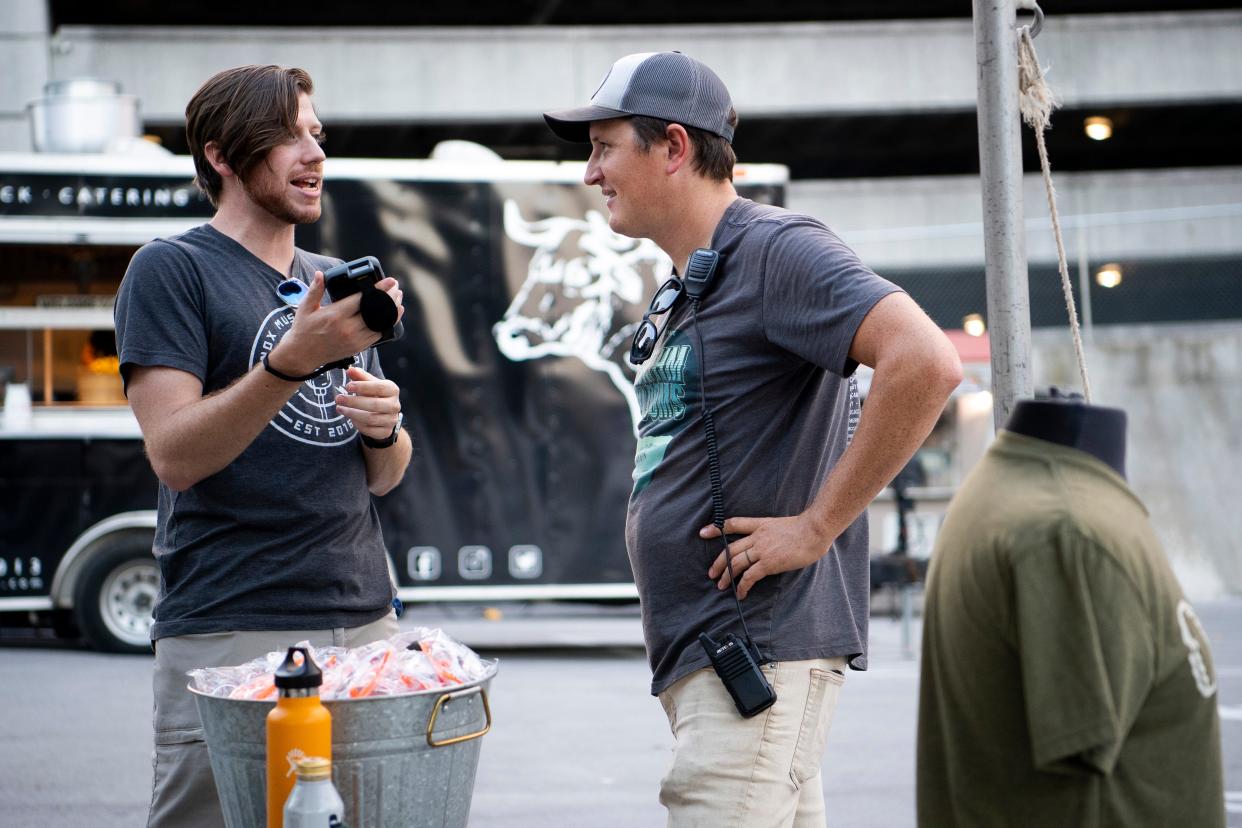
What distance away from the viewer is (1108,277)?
15.1 m

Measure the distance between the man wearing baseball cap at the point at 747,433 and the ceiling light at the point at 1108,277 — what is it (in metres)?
13.2

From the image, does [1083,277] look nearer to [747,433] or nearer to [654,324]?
[654,324]

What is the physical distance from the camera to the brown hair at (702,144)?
110 inches

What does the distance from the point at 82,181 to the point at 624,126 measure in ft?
26.4

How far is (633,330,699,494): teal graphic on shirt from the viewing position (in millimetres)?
2699

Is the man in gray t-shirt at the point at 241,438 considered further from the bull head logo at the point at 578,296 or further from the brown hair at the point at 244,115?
the bull head logo at the point at 578,296

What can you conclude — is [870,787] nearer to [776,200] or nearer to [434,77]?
[776,200]

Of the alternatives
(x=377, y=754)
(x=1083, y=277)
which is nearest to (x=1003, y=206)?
(x=377, y=754)

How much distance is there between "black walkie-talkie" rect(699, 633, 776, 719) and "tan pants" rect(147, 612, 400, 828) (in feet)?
2.64

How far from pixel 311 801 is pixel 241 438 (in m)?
0.79

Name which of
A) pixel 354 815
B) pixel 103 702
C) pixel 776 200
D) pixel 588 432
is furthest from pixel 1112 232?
pixel 354 815

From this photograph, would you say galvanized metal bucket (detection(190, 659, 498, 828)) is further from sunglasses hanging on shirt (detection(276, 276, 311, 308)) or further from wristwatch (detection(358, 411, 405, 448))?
sunglasses hanging on shirt (detection(276, 276, 311, 308))

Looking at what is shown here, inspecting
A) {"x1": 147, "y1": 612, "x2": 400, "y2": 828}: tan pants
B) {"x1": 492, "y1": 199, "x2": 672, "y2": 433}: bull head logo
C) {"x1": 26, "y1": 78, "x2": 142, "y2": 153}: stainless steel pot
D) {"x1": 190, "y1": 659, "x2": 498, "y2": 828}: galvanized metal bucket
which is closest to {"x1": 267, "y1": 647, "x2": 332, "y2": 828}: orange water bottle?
{"x1": 190, "y1": 659, "x2": 498, "y2": 828}: galvanized metal bucket

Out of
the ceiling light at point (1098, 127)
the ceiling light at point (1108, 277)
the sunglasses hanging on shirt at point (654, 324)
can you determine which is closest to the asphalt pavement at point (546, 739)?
the sunglasses hanging on shirt at point (654, 324)
